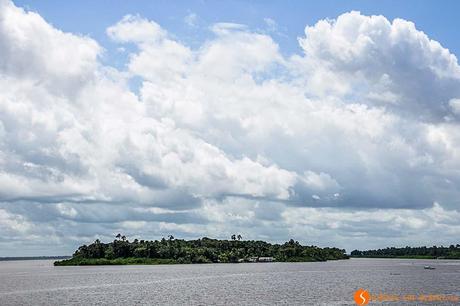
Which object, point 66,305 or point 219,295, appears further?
point 219,295

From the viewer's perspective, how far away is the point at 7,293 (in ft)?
529

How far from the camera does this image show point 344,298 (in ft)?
442

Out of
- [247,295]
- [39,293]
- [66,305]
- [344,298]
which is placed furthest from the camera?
[39,293]

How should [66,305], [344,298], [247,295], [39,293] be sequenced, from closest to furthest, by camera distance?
[66,305] < [344,298] < [247,295] < [39,293]

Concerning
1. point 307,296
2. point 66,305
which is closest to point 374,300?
A: point 307,296

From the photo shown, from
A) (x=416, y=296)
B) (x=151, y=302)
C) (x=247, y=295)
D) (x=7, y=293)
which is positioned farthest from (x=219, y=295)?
(x=7, y=293)

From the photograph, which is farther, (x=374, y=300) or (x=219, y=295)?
(x=219, y=295)

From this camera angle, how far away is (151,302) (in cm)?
13138

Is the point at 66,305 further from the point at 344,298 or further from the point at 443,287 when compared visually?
the point at 443,287

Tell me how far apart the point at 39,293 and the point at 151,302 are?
45.4 m

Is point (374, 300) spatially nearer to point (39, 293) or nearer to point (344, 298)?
point (344, 298)

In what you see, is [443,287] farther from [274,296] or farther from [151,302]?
[151,302]

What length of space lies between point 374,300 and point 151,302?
51.9 meters

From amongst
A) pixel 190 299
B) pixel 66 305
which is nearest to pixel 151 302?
pixel 190 299
